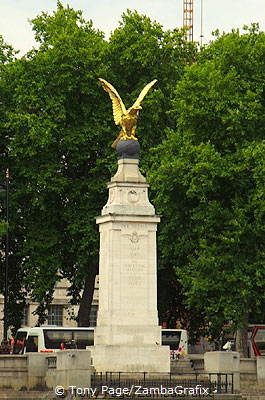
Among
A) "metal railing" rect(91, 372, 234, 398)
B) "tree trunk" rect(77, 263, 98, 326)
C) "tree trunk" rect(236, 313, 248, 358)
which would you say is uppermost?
"tree trunk" rect(77, 263, 98, 326)

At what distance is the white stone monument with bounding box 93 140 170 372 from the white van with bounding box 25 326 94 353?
1216 cm

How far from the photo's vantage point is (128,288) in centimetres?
4225

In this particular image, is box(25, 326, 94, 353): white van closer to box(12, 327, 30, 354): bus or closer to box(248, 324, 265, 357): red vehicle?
box(12, 327, 30, 354): bus

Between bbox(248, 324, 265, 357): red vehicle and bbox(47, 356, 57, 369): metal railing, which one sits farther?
bbox(248, 324, 265, 357): red vehicle

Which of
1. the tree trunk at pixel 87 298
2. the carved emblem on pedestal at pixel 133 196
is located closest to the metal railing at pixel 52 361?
the carved emblem on pedestal at pixel 133 196

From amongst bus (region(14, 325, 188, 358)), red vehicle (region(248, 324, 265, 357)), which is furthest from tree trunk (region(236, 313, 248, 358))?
bus (region(14, 325, 188, 358))

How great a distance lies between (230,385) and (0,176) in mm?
22175

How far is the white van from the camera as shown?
2158 inches

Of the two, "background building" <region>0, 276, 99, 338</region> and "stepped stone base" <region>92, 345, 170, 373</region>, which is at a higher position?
"background building" <region>0, 276, 99, 338</region>

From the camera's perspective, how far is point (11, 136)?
5803 cm

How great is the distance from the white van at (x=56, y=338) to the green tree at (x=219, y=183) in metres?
5.39

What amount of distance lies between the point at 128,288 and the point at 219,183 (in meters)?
10.7

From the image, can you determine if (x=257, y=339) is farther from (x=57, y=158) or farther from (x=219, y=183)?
(x=57, y=158)

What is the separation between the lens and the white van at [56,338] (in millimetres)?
54812
